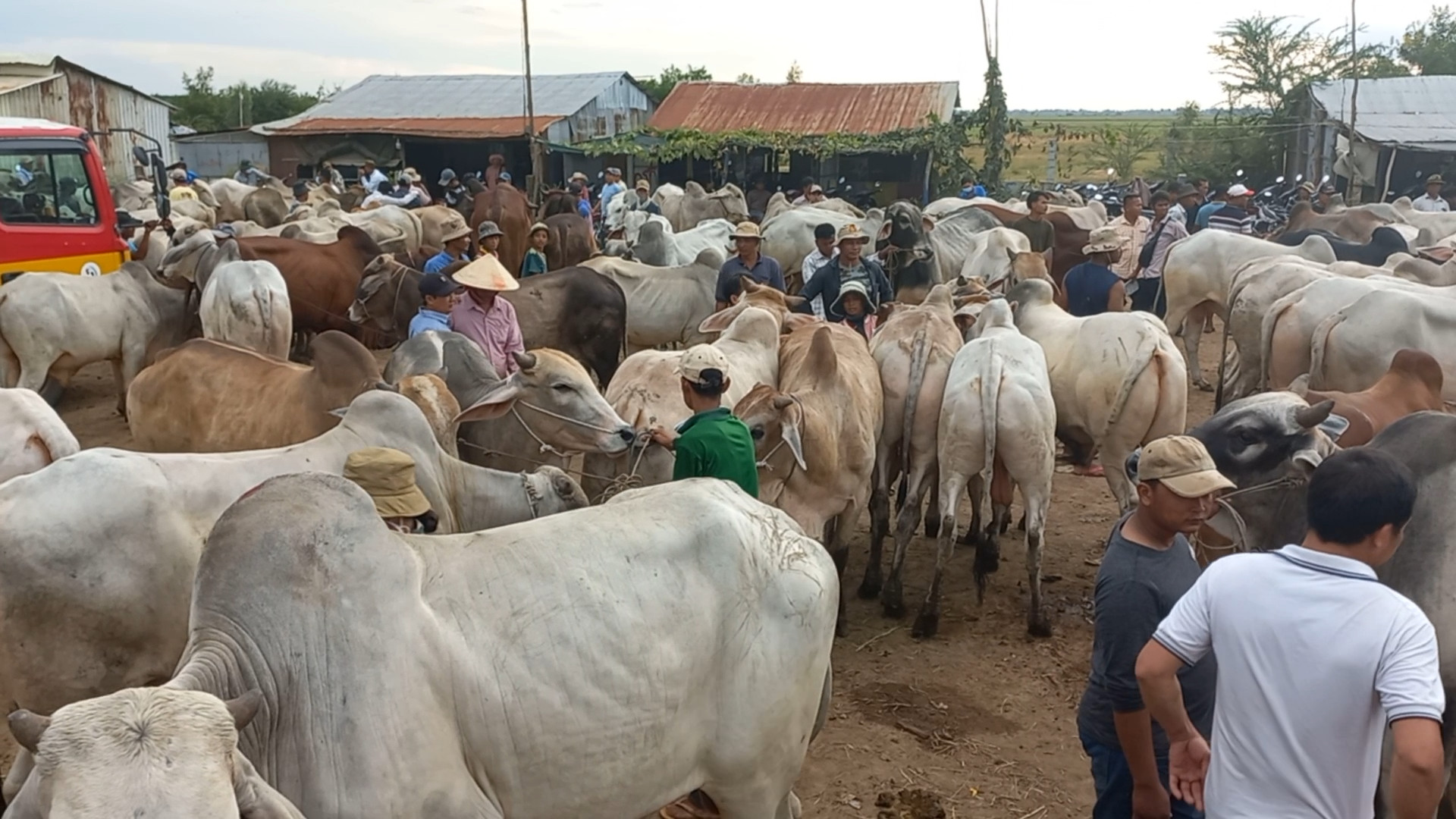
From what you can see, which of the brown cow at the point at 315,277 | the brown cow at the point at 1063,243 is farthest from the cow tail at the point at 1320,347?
the brown cow at the point at 315,277

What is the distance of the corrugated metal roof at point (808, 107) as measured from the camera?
85.4 ft

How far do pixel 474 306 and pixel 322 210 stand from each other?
1124 centimetres

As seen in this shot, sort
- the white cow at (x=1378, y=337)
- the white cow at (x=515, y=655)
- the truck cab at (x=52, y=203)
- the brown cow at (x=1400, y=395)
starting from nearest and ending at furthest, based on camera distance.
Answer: the white cow at (x=515, y=655), the brown cow at (x=1400, y=395), the white cow at (x=1378, y=337), the truck cab at (x=52, y=203)

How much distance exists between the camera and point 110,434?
9.76m

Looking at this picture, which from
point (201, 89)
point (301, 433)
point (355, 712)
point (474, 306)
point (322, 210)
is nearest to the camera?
point (355, 712)

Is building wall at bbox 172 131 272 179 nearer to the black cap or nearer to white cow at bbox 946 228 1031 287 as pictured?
white cow at bbox 946 228 1031 287

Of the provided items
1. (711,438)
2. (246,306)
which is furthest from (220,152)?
(711,438)

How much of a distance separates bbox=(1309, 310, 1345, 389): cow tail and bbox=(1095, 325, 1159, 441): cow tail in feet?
5.18

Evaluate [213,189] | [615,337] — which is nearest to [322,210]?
[213,189]

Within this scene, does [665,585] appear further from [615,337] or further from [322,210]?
[322,210]

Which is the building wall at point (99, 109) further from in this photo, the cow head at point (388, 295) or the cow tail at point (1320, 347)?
the cow tail at point (1320, 347)

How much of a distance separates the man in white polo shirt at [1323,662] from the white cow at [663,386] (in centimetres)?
304

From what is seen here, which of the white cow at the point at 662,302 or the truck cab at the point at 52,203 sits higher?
the truck cab at the point at 52,203

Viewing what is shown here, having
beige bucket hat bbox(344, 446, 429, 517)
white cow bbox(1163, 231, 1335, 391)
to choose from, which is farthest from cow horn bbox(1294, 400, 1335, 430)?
white cow bbox(1163, 231, 1335, 391)
